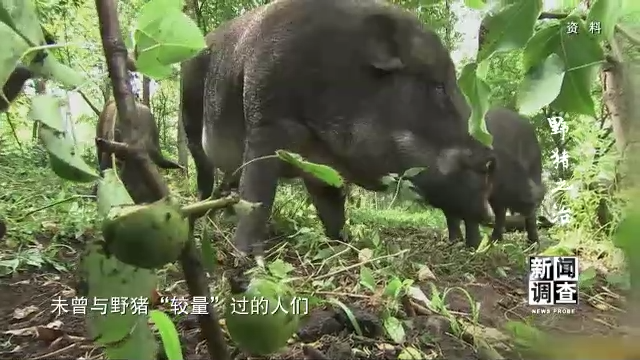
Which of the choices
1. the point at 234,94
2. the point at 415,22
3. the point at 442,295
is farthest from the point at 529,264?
the point at 234,94

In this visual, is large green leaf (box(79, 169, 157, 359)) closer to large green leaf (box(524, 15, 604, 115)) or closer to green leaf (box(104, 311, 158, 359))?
green leaf (box(104, 311, 158, 359))

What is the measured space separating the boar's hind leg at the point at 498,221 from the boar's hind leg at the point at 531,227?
17 mm

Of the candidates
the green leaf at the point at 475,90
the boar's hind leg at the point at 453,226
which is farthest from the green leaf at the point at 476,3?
the boar's hind leg at the point at 453,226

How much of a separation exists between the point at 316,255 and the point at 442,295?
0.29 feet

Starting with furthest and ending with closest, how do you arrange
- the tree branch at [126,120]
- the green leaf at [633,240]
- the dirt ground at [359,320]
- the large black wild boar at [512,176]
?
the large black wild boar at [512,176] → the dirt ground at [359,320] → the tree branch at [126,120] → the green leaf at [633,240]

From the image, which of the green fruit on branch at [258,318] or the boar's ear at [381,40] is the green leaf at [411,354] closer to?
the green fruit on branch at [258,318]

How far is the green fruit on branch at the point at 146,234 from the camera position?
232 millimetres

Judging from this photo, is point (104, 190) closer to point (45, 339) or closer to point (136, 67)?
point (136, 67)

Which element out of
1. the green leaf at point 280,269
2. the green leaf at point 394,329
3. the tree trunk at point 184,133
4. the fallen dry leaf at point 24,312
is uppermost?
the tree trunk at point 184,133

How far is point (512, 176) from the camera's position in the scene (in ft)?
1.69

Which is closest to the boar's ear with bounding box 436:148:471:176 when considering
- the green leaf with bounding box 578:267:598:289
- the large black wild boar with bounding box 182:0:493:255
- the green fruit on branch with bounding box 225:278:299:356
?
the large black wild boar with bounding box 182:0:493:255

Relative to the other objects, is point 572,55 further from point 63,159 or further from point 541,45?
point 63,159

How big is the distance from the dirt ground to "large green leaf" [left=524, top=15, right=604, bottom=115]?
10cm

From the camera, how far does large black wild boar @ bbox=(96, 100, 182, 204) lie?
27 cm
